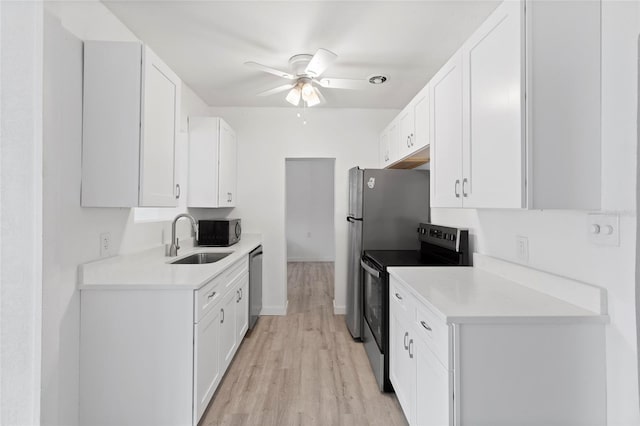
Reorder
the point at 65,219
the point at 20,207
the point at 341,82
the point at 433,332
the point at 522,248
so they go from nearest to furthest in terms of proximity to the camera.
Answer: the point at 20,207 < the point at 433,332 < the point at 65,219 < the point at 522,248 < the point at 341,82

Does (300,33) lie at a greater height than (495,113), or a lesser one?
greater

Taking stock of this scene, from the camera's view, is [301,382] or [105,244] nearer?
[105,244]

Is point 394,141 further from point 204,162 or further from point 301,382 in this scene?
point 301,382

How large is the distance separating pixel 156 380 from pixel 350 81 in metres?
2.40

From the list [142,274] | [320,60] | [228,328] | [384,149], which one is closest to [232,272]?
[228,328]

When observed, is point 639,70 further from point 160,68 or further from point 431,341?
point 160,68

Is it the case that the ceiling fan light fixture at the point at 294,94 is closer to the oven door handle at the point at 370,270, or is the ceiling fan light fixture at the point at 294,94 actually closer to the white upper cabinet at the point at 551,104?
the oven door handle at the point at 370,270

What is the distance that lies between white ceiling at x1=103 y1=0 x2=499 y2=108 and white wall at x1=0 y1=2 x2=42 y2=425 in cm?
183

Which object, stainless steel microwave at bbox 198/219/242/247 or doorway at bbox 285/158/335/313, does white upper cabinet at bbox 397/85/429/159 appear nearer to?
stainless steel microwave at bbox 198/219/242/247

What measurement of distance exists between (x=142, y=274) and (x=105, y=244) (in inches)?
13.3

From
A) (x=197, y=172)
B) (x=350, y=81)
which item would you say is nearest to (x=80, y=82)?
(x=197, y=172)

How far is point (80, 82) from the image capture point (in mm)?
1715

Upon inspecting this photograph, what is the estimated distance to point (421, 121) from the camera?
7.76 ft

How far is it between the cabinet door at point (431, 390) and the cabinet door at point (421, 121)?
4.60 ft
